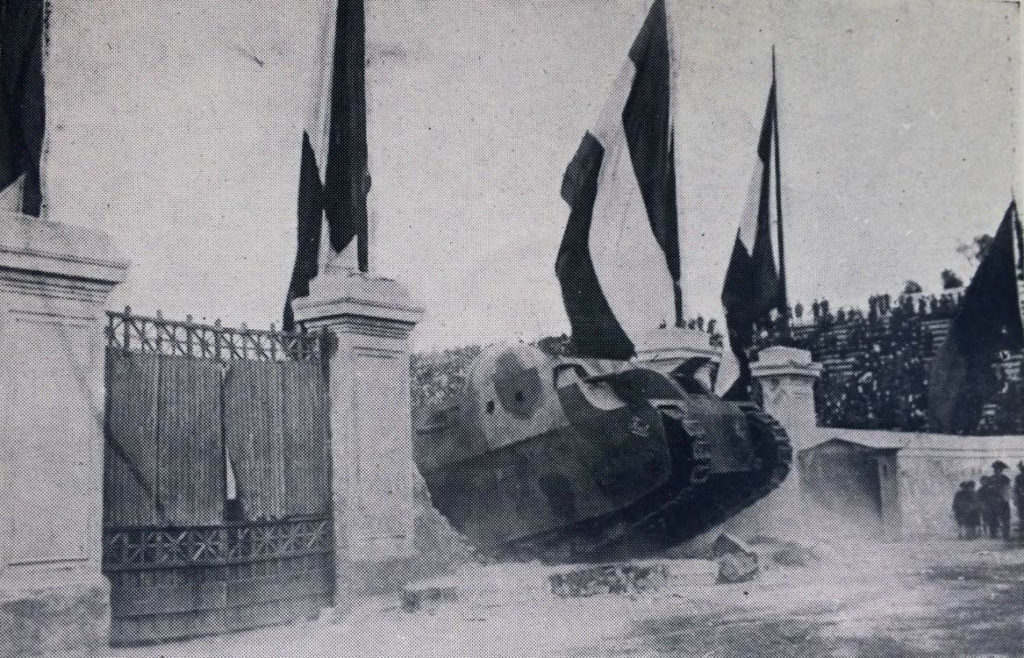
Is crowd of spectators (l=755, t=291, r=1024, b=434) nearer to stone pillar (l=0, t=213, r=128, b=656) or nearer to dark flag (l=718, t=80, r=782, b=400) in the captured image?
dark flag (l=718, t=80, r=782, b=400)

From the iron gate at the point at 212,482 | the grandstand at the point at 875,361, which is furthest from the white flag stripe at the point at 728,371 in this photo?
the iron gate at the point at 212,482

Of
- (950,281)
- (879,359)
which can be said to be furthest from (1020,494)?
(879,359)

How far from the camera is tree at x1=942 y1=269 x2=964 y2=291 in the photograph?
14.7 m

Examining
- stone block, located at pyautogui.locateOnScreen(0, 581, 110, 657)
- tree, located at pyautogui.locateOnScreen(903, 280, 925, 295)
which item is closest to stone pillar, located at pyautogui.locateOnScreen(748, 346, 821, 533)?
tree, located at pyautogui.locateOnScreen(903, 280, 925, 295)

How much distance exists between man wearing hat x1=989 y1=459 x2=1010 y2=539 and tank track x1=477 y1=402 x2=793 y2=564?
6041 millimetres

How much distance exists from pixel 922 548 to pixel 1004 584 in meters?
4.03

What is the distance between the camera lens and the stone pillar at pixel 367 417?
8.49 metres

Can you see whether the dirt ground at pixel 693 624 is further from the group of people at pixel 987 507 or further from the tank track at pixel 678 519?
the group of people at pixel 987 507

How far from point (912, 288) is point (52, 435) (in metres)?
14.9

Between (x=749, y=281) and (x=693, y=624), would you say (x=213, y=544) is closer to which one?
(x=693, y=624)

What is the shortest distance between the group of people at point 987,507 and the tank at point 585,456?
243 inches

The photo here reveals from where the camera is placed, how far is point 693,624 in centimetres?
758

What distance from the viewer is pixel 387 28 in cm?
870

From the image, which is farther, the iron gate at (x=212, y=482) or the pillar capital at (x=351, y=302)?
the pillar capital at (x=351, y=302)
